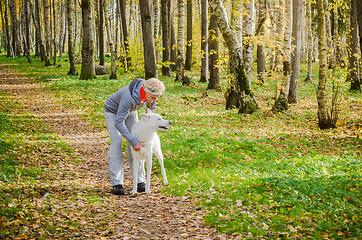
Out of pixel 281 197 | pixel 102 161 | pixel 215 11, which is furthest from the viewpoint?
pixel 215 11

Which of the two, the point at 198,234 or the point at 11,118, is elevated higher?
the point at 11,118

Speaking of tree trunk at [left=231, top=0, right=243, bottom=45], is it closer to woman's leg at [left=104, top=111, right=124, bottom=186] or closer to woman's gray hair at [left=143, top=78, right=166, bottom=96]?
woman's gray hair at [left=143, top=78, right=166, bottom=96]

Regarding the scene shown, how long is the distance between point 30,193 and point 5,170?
4.28 ft

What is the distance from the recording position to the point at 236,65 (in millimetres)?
14719

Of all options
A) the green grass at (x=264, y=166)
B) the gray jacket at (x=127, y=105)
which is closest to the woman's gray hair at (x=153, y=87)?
the gray jacket at (x=127, y=105)

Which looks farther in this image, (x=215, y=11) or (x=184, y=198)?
(x=215, y=11)

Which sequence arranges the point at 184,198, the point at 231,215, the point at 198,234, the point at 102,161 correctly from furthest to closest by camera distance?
the point at 102,161
the point at 184,198
the point at 231,215
the point at 198,234

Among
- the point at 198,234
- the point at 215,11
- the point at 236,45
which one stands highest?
the point at 215,11

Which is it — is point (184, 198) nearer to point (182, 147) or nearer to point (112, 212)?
point (112, 212)

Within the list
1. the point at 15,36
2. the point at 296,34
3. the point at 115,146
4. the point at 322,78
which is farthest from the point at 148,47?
the point at 15,36

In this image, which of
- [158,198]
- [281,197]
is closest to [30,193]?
[158,198]

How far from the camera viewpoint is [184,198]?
689cm

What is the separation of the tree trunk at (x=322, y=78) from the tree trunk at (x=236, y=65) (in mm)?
2948

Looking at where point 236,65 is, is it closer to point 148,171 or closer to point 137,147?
point 148,171
